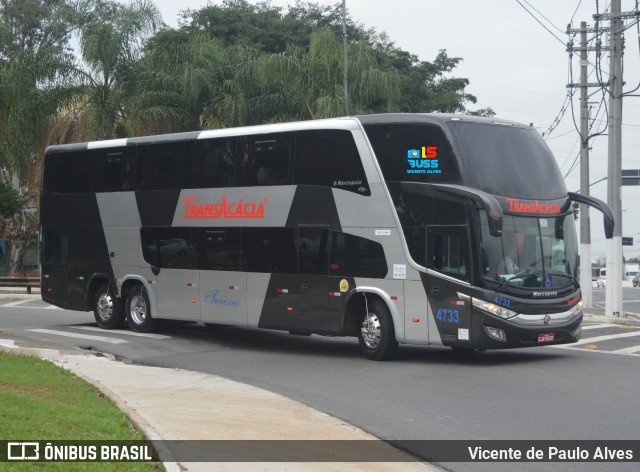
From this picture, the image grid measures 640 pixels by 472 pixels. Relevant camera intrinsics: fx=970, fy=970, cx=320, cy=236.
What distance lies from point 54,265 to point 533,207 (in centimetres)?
1282

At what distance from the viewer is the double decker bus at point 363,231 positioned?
16.0 meters

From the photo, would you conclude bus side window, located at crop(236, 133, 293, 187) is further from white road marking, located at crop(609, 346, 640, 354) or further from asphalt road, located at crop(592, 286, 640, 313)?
asphalt road, located at crop(592, 286, 640, 313)

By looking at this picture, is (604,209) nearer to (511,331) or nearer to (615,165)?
(511,331)

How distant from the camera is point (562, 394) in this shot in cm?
1330

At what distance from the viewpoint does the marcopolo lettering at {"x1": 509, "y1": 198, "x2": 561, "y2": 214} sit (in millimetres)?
16172

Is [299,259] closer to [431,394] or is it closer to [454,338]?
[454,338]

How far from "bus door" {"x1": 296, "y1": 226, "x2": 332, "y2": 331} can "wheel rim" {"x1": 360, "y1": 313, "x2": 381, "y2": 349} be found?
552 mm

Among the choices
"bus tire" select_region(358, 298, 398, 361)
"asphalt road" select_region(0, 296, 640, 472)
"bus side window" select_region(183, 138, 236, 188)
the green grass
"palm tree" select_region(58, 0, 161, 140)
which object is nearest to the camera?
the green grass

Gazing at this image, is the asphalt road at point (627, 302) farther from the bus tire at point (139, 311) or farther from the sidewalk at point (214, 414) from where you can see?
the sidewalk at point (214, 414)

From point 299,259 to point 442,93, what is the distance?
→ 4313 centimetres

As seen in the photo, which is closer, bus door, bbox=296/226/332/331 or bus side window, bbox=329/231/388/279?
bus side window, bbox=329/231/388/279

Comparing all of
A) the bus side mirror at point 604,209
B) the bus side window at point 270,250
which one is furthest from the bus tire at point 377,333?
the bus side mirror at point 604,209

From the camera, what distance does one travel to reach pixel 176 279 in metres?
21.0

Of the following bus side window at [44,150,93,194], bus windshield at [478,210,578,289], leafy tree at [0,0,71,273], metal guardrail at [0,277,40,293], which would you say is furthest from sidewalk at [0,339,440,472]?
metal guardrail at [0,277,40,293]
